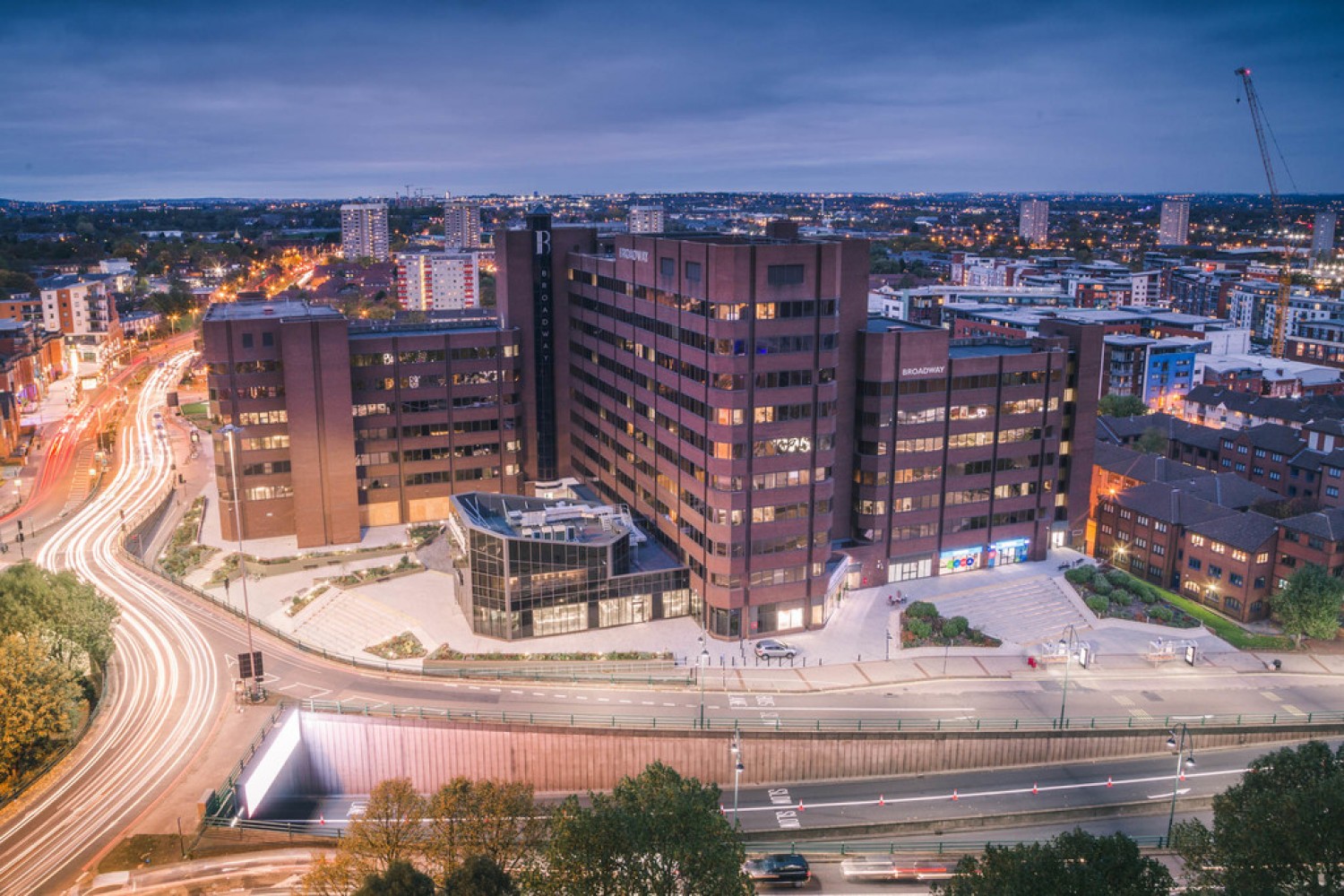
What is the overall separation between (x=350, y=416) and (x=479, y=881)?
75.0 m

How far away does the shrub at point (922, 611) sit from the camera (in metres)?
87.8

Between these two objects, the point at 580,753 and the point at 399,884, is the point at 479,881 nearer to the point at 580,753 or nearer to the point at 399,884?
the point at 399,884

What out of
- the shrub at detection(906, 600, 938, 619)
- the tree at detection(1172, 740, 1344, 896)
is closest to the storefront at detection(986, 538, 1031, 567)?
the shrub at detection(906, 600, 938, 619)

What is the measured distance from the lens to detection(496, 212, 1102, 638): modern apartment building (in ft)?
266

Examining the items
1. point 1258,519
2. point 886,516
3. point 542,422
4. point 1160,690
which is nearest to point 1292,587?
point 1258,519

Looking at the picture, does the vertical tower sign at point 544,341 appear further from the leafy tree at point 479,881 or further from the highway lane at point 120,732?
the leafy tree at point 479,881

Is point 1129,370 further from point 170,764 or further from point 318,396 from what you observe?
point 170,764

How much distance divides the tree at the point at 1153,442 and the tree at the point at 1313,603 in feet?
151

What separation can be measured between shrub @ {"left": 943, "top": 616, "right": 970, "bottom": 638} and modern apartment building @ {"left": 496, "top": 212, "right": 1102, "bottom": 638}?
35.2 feet

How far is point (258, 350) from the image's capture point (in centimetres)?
10456

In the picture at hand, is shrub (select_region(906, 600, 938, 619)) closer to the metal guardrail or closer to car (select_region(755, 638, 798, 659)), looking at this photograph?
car (select_region(755, 638, 798, 659))

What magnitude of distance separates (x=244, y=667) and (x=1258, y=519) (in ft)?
305

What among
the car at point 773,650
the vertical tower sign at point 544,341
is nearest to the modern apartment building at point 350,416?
the vertical tower sign at point 544,341

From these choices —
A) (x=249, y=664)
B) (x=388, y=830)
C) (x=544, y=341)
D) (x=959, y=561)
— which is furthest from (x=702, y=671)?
(x=544, y=341)
